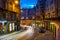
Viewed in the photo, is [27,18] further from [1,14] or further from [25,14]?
[1,14]

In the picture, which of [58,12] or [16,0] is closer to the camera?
[58,12]

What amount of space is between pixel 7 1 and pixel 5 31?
1024 cm

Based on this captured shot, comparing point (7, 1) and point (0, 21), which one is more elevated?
point (7, 1)

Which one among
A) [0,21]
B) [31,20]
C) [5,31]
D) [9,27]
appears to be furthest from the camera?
[31,20]

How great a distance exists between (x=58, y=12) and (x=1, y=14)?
724 inches

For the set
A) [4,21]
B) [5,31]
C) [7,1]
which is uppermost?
[7,1]

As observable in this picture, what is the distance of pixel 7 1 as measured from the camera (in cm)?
5419

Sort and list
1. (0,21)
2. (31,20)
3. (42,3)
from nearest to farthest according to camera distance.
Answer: (0,21) → (42,3) → (31,20)

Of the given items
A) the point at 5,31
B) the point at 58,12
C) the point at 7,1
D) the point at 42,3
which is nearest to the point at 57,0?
the point at 58,12

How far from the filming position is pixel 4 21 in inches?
1957

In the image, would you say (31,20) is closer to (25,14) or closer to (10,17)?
(25,14)

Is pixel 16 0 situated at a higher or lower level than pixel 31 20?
higher

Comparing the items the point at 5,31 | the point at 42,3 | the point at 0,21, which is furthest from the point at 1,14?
the point at 42,3

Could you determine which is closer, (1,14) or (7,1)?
(1,14)
